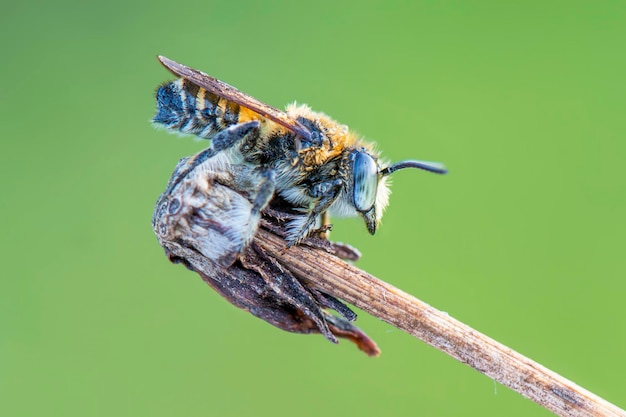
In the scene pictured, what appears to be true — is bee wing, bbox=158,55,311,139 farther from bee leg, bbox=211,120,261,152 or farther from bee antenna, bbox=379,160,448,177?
bee antenna, bbox=379,160,448,177

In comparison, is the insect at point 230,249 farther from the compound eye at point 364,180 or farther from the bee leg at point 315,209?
the compound eye at point 364,180

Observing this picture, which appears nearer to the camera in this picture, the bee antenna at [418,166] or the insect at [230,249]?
the insect at [230,249]

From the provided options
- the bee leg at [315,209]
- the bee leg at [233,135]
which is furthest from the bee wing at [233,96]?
the bee leg at [315,209]

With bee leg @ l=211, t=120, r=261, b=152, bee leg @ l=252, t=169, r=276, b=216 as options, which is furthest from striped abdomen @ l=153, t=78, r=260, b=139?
bee leg @ l=252, t=169, r=276, b=216

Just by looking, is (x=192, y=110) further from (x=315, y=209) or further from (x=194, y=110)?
(x=315, y=209)

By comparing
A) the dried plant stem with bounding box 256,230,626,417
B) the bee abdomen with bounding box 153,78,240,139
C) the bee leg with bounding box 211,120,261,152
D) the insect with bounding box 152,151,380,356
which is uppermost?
the bee abdomen with bounding box 153,78,240,139

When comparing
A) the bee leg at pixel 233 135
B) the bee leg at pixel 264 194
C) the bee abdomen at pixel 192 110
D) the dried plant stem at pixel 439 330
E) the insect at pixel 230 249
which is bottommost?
the insect at pixel 230 249
